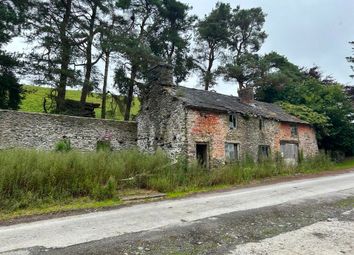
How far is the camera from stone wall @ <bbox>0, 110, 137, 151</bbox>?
18.1 m

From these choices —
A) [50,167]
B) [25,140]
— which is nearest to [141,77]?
[25,140]

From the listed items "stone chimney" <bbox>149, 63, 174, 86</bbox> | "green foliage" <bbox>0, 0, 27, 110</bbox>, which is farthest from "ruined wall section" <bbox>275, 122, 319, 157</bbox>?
"green foliage" <bbox>0, 0, 27, 110</bbox>

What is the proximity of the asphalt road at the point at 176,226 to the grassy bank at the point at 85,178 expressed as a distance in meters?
2.15

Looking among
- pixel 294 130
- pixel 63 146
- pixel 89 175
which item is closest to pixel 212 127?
pixel 294 130

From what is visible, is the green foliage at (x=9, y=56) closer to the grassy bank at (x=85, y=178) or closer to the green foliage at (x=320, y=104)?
the grassy bank at (x=85, y=178)

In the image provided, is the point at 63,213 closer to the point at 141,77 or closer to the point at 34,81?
the point at 34,81

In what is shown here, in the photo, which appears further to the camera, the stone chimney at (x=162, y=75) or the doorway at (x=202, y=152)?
the stone chimney at (x=162, y=75)

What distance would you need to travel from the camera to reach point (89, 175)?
1208cm

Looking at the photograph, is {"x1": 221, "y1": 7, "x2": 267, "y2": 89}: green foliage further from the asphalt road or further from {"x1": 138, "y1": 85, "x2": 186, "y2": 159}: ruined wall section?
the asphalt road

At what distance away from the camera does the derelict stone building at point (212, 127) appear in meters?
18.8

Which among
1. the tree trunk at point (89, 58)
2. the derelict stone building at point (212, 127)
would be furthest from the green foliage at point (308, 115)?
the tree trunk at point (89, 58)

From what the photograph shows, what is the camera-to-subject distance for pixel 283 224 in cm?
731

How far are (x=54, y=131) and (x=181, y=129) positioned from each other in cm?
821

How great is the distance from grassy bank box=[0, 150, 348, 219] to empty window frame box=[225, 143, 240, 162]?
10.6 feet
